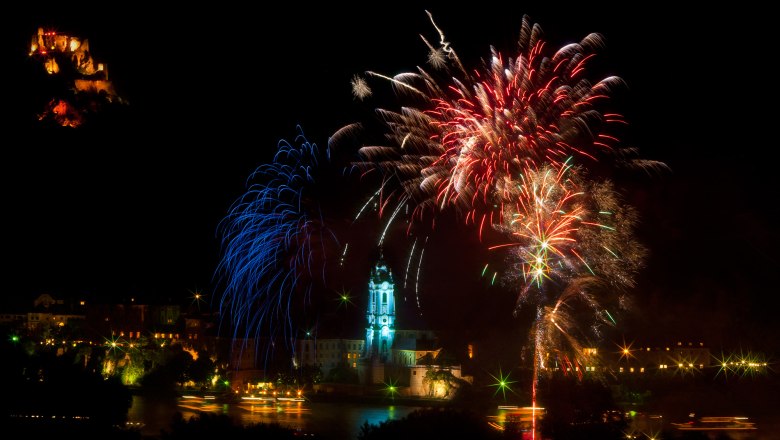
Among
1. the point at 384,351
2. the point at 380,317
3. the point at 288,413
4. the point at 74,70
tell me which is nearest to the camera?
the point at 288,413

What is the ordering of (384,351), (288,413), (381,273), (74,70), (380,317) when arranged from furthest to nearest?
(74,70), (380,317), (384,351), (381,273), (288,413)

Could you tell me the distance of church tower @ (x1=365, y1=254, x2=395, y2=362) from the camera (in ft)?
112

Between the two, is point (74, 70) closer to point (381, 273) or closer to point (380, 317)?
point (381, 273)

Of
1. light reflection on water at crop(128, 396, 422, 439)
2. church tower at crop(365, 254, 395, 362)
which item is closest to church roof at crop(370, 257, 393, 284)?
church tower at crop(365, 254, 395, 362)

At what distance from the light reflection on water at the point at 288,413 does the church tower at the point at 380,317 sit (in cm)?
390

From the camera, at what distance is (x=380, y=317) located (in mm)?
34906

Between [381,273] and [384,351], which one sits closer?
[381,273]

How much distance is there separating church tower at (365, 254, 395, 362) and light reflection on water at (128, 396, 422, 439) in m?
3.90

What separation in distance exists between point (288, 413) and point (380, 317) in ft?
25.1

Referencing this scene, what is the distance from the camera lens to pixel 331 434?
23500mm

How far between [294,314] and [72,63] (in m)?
19.2

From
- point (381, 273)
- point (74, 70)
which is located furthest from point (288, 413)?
point (74, 70)

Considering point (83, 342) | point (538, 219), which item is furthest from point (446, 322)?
point (83, 342)

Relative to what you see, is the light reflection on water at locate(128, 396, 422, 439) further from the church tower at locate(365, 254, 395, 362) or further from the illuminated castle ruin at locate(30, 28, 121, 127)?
the illuminated castle ruin at locate(30, 28, 121, 127)
